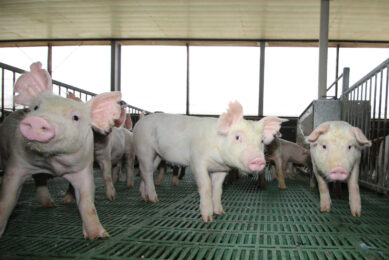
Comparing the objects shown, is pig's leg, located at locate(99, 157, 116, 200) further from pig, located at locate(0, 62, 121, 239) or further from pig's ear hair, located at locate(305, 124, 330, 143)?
pig's ear hair, located at locate(305, 124, 330, 143)

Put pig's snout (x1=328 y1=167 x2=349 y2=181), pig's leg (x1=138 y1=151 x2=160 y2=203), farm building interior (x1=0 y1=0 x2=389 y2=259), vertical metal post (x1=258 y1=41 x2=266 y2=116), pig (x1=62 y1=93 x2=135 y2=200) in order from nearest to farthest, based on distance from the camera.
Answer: farm building interior (x1=0 y1=0 x2=389 y2=259), pig's snout (x1=328 y1=167 x2=349 y2=181), pig (x1=62 y1=93 x2=135 y2=200), pig's leg (x1=138 y1=151 x2=160 y2=203), vertical metal post (x1=258 y1=41 x2=266 y2=116)

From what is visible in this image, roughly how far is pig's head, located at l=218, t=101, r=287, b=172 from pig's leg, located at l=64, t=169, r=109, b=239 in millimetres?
1266

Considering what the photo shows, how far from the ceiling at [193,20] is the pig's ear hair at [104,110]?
8.38m

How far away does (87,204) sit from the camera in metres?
2.46

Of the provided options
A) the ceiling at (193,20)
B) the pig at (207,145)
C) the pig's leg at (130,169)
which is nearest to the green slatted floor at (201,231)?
the pig at (207,145)

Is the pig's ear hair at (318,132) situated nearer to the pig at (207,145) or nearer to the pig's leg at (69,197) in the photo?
the pig at (207,145)

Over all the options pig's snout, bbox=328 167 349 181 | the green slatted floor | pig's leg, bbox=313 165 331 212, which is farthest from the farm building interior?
pig's snout, bbox=328 167 349 181

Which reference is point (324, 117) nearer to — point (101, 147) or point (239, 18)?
point (101, 147)

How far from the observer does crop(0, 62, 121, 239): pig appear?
2.09 meters

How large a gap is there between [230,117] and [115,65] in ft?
39.4

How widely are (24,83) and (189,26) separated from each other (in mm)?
10348

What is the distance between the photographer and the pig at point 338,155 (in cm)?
309

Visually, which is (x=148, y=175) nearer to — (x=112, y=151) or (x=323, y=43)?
(x=112, y=151)

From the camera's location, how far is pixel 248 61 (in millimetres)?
13766
